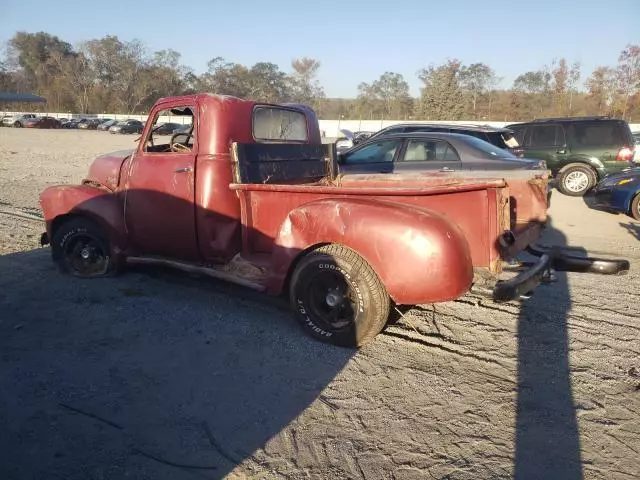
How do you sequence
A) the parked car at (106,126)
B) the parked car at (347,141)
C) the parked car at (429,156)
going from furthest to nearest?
the parked car at (106,126), the parked car at (347,141), the parked car at (429,156)

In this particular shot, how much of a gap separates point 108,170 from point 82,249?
90cm

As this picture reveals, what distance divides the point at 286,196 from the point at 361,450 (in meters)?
2.07

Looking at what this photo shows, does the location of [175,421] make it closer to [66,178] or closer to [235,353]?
[235,353]

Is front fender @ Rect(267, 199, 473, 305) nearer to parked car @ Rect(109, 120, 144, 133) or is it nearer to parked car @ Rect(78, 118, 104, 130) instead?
parked car @ Rect(109, 120, 144, 133)

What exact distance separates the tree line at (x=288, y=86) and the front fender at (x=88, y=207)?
48.3m

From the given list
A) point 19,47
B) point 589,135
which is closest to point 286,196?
point 589,135

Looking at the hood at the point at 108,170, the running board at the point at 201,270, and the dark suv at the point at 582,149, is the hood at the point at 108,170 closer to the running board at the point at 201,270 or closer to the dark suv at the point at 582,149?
the running board at the point at 201,270

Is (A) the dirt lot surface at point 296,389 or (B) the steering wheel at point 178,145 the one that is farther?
(B) the steering wheel at point 178,145

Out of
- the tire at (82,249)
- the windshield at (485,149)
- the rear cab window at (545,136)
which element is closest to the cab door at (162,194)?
the tire at (82,249)

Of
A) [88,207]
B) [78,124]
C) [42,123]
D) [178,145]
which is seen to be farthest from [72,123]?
[178,145]

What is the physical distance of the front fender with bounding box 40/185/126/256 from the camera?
504 centimetres

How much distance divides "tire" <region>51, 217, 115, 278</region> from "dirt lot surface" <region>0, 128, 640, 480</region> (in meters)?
0.19

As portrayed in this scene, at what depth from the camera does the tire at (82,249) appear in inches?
204

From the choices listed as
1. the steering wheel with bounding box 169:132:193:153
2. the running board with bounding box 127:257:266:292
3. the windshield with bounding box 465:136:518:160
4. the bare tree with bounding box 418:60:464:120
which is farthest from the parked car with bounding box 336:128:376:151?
the bare tree with bounding box 418:60:464:120
